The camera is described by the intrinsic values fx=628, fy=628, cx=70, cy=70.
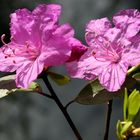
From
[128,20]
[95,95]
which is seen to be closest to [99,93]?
[95,95]

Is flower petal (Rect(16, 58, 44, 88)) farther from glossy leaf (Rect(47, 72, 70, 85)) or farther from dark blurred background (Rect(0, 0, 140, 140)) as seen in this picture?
dark blurred background (Rect(0, 0, 140, 140))

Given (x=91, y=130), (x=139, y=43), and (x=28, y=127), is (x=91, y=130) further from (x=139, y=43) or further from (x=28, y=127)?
(x=139, y=43)

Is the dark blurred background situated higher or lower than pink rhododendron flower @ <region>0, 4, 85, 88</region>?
lower

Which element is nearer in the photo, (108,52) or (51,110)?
(108,52)

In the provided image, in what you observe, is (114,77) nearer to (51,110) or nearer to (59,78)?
(59,78)

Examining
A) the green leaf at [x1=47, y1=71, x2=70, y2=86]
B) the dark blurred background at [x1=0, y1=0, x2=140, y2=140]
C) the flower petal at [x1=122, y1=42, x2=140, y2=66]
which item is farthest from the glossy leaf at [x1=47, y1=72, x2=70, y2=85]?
the dark blurred background at [x1=0, y1=0, x2=140, y2=140]

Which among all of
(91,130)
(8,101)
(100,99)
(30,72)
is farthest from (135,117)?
(8,101)
